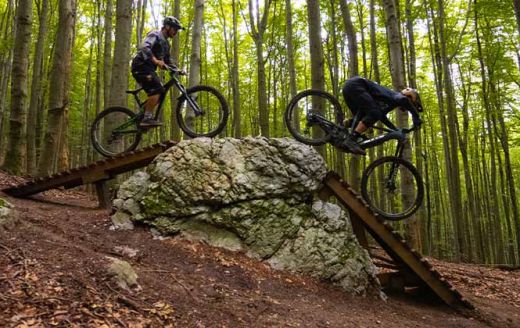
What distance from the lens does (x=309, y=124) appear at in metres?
7.38

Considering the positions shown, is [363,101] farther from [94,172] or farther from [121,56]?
[121,56]

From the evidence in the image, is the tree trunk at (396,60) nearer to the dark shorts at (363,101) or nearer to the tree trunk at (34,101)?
the dark shorts at (363,101)

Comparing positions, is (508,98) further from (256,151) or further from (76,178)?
(76,178)

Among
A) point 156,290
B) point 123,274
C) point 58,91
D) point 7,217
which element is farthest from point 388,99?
point 58,91

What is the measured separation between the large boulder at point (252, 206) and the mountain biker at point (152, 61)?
0.99 meters

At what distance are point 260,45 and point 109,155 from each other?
8325 millimetres

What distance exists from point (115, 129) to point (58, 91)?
2.96m

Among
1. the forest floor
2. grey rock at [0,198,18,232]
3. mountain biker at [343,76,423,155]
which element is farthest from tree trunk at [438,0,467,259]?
grey rock at [0,198,18,232]

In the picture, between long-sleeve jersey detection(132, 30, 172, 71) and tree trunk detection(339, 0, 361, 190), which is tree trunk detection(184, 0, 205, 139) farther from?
tree trunk detection(339, 0, 361, 190)

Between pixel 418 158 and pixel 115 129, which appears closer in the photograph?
pixel 115 129

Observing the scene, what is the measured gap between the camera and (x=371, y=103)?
22.7 ft

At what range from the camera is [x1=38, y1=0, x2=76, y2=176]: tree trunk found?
375 inches

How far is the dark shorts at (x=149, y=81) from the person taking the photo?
7238mm

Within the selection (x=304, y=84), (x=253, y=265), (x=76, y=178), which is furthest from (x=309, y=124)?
(x=304, y=84)
